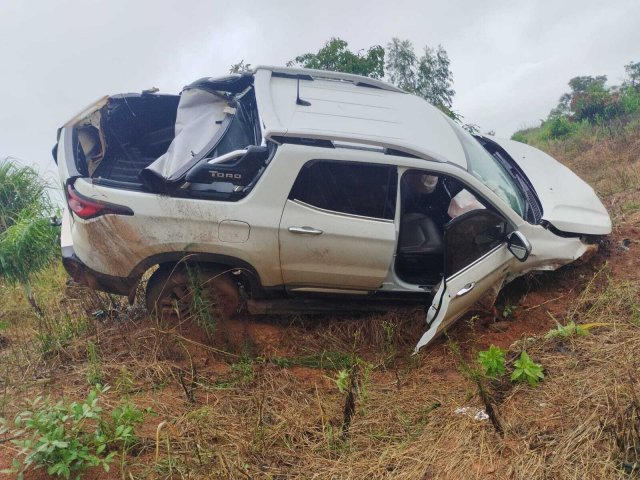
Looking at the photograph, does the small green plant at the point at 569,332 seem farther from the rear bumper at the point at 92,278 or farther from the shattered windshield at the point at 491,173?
the rear bumper at the point at 92,278

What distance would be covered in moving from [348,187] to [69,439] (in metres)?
2.47

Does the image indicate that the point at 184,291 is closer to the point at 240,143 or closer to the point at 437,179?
the point at 240,143

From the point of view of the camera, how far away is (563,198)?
4715 mm

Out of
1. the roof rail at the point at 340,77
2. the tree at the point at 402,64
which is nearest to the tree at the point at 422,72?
the tree at the point at 402,64

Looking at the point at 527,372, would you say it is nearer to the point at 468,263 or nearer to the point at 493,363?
the point at 493,363

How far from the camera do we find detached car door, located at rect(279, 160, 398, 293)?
13.2 feet

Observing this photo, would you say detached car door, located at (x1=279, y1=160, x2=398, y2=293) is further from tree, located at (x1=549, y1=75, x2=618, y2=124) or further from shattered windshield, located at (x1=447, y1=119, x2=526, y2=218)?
tree, located at (x1=549, y1=75, x2=618, y2=124)

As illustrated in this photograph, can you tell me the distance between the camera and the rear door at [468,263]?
4.00 metres

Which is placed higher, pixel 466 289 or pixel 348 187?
pixel 348 187

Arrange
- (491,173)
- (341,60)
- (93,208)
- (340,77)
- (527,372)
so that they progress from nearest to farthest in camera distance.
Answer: (527,372)
(93,208)
(491,173)
(340,77)
(341,60)

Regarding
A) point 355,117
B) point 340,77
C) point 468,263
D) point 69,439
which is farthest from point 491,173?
point 69,439

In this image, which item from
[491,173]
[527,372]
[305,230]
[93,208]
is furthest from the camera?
[491,173]

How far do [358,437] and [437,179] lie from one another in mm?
2383

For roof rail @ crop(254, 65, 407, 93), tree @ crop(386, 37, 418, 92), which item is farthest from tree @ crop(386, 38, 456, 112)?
roof rail @ crop(254, 65, 407, 93)
